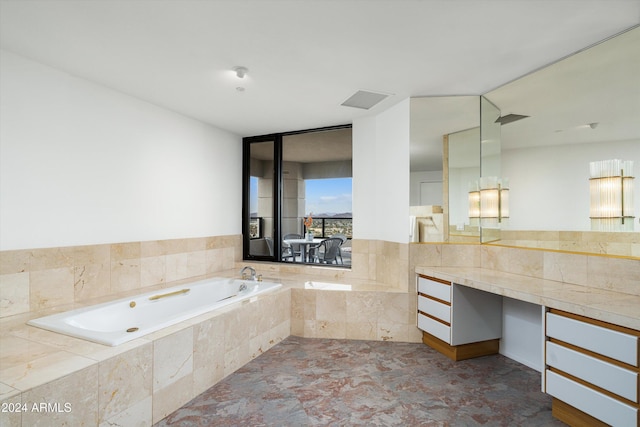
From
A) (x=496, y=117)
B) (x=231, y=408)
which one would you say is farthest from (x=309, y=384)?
(x=496, y=117)

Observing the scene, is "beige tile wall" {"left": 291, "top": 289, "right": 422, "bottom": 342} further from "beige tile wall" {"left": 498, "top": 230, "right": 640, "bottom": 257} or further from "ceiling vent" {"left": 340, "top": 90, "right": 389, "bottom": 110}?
"ceiling vent" {"left": 340, "top": 90, "right": 389, "bottom": 110}

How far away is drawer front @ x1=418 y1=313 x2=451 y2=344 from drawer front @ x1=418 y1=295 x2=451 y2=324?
2.4 inches

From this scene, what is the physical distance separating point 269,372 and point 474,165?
106 inches

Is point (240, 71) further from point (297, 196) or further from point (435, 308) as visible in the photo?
point (435, 308)

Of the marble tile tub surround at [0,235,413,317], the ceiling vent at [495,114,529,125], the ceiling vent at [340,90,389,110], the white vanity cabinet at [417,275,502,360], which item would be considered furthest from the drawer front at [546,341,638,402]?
the ceiling vent at [340,90,389,110]

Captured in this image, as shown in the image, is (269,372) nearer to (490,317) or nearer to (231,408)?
(231,408)

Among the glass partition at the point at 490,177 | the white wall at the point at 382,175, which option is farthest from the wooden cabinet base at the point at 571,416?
the white wall at the point at 382,175

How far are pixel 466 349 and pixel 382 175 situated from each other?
77.1 inches

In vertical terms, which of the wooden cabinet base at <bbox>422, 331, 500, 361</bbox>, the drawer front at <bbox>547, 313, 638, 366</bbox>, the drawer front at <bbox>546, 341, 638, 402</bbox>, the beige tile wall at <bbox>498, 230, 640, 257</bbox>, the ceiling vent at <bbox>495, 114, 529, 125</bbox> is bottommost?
the wooden cabinet base at <bbox>422, 331, 500, 361</bbox>

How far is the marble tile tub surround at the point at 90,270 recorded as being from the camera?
2.46 m

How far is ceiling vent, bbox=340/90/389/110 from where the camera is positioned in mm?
3273

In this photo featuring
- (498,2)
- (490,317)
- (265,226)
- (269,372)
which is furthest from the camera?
(265,226)

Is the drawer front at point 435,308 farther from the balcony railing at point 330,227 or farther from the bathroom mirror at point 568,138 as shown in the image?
the balcony railing at point 330,227

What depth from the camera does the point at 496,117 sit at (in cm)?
321
